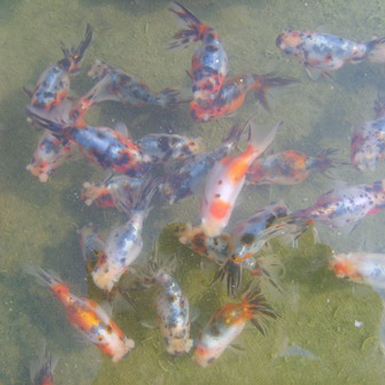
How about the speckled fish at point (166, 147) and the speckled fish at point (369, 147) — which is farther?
the speckled fish at point (369, 147)

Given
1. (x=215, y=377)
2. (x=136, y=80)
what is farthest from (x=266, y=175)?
(x=215, y=377)

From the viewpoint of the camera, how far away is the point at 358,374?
435 centimetres

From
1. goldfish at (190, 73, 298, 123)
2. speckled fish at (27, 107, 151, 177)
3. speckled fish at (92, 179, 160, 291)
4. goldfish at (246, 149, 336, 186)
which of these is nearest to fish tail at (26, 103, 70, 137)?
speckled fish at (27, 107, 151, 177)

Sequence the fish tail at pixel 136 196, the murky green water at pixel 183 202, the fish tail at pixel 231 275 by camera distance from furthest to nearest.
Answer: the fish tail at pixel 136 196 < the murky green water at pixel 183 202 < the fish tail at pixel 231 275

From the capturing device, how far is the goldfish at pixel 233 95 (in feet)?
15.8

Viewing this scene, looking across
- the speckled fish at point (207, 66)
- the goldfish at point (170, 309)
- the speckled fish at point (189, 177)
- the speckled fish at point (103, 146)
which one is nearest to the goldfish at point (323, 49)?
the speckled fish at point (207, 66)

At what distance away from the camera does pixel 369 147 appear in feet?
16.2

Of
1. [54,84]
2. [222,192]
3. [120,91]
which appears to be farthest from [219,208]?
[54,84]

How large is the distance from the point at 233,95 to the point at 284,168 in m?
1.12

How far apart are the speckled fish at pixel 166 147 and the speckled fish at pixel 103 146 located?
13 cm

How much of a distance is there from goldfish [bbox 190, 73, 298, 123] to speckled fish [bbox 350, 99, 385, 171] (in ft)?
3.94

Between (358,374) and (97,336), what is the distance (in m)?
2.85

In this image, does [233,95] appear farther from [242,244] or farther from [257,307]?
[257,307]

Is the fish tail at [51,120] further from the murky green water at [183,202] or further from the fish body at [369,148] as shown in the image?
the fish body at [369,148]
